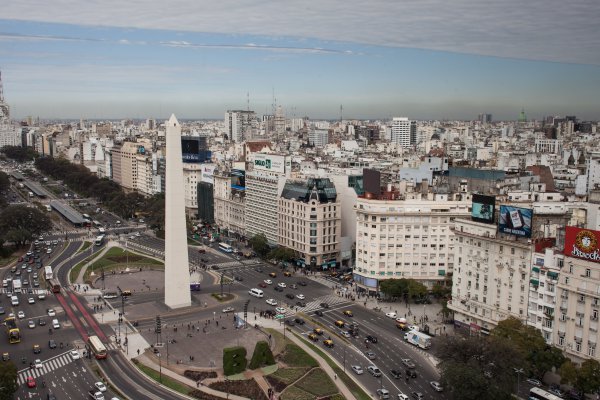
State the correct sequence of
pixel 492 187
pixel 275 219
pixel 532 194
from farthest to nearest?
pixel 275 219, pixel 492 187, pixel 532 194

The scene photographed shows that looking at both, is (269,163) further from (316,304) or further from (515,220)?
(515,220)

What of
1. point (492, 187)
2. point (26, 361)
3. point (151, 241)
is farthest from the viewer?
point (151, 241)

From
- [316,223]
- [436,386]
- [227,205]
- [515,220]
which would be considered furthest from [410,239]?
[227,205]

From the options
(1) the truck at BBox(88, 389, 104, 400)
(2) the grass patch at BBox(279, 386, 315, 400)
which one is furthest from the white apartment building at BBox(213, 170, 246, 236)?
(1) the truck at BBox(88, 389, 104, 400)

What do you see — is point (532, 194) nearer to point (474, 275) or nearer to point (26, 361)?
point (474, 275)

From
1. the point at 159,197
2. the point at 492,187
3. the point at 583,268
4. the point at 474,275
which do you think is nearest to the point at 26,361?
the point at 474,275

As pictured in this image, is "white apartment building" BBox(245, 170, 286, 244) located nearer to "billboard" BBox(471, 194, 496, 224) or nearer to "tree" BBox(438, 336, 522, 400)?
"billboard" BBox(471, 194, 496, 224)
